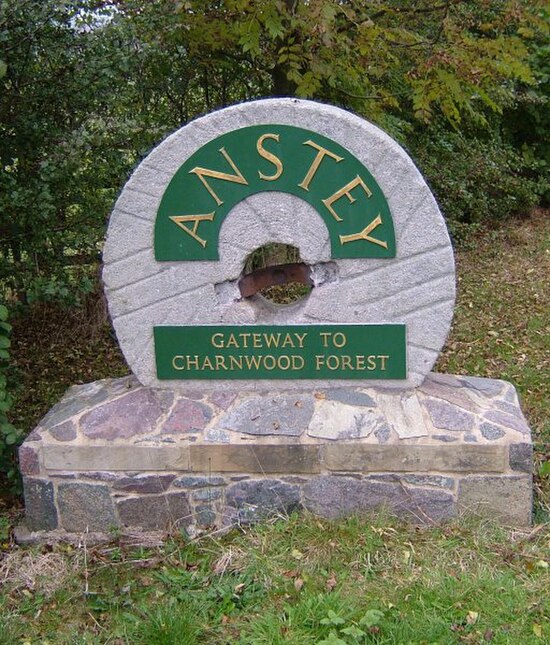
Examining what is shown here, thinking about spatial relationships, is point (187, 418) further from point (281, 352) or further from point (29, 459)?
point (29, 459)

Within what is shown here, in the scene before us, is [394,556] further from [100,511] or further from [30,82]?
[30,82]

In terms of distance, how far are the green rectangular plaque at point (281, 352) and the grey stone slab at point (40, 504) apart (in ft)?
2.54

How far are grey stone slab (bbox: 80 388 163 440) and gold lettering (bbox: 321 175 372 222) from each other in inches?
50.5

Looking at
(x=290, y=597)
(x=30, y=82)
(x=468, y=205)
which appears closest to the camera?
(x=290, y=597)

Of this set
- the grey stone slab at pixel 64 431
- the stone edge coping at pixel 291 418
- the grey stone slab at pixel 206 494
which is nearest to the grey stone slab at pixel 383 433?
the stone edge coping at pixel 291 418

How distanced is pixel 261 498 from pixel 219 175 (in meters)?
1.56

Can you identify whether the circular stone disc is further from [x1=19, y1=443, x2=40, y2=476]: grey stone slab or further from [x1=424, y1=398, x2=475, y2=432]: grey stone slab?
[x1=19, y1=443, x2=40, y2=476]: grey stone slab

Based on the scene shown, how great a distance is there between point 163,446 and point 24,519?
2.84 feet

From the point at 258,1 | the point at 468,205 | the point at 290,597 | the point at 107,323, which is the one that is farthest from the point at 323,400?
the point at 468,205

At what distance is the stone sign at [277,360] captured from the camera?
12.0ft

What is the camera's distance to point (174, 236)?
383cm

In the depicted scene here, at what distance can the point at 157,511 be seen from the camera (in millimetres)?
3811

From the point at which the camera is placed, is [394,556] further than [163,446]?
No

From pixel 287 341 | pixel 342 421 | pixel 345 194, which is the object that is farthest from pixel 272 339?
pixel 345 194
